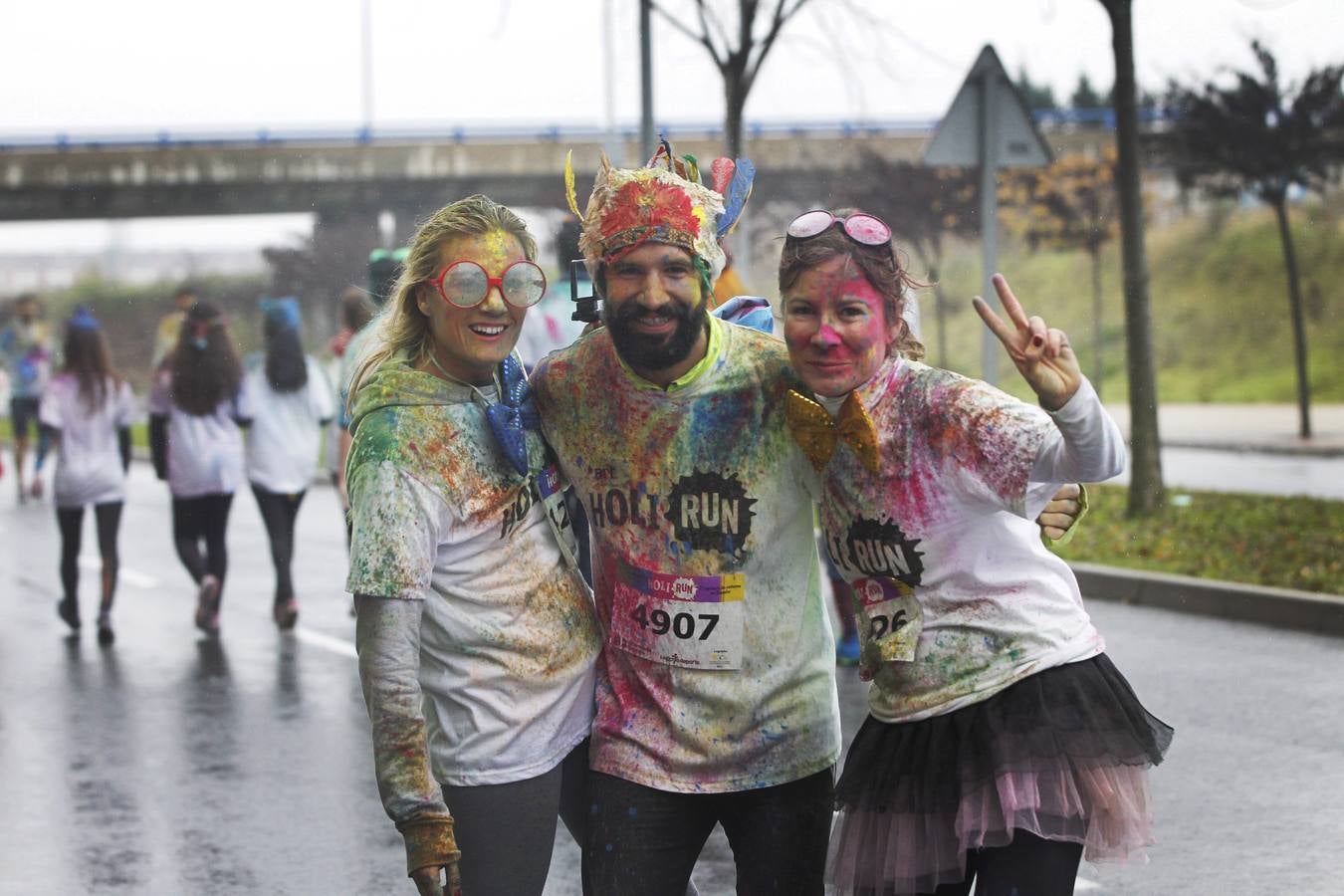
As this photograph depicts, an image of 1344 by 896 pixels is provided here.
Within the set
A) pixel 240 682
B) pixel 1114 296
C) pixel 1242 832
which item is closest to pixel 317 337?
pixel 1114 296

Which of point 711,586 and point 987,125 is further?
point 987,125

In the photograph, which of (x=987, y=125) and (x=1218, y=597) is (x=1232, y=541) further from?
(x=987, y=125)

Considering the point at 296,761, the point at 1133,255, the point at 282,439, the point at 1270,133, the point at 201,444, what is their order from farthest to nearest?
the point at 1270,133, the point at 1133,255, the point at 282,439, the point at 201,444, the point at 296,761

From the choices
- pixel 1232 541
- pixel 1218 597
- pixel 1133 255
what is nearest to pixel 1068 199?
pixel 1133 255

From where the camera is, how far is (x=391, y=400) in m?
3.21

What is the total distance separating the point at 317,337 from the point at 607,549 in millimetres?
51853

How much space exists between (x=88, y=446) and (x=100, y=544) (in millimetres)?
586

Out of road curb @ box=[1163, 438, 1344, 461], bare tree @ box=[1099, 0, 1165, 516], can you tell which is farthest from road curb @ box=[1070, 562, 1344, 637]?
road curb @ box=[1163, 438, 1344, 461]

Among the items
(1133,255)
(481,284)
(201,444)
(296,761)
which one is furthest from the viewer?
(1133,255)

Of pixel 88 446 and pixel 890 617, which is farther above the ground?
pixel 88 446

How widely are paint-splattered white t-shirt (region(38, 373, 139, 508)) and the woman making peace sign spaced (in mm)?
7695

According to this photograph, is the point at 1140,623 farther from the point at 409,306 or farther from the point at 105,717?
the point at 409,306

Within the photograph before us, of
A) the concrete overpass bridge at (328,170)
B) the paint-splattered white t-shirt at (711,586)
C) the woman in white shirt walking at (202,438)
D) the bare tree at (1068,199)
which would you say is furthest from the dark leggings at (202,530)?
the concrete overpass bridge at (328,170)

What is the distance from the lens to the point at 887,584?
10.2 ft
